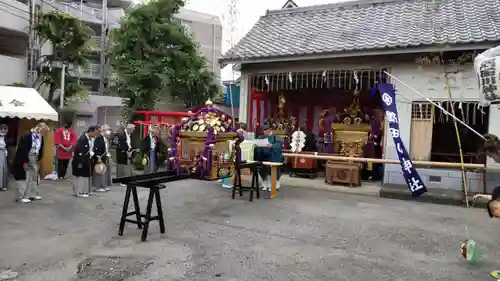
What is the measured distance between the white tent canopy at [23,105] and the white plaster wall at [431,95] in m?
9.37

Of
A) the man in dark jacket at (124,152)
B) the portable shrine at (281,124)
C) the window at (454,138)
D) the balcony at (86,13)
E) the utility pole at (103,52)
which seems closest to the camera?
the man in dark jacket at (124,152)

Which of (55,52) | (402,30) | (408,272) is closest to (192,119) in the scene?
(408,272)

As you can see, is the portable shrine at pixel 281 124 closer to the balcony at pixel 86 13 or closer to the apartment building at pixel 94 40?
the apartment building at pixel 94 40

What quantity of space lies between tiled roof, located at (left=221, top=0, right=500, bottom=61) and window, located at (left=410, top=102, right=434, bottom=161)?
5.59 ft

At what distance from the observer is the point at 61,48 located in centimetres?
1819

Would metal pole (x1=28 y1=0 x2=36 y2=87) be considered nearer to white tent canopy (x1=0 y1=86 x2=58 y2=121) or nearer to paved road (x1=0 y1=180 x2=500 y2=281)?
white tent canopy (x1=0 y1=86 x2=58 y2=121)

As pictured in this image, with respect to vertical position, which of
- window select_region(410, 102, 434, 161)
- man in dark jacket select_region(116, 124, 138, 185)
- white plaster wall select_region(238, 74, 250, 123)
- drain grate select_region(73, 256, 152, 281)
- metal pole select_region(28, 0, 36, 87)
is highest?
metal pole select_region(28, 0, 36, 87)

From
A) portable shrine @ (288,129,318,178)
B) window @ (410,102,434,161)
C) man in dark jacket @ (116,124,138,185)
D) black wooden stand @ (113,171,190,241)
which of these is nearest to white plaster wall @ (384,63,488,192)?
window @ (410,102,434,161)

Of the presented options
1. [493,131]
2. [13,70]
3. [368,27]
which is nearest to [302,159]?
[368,27]

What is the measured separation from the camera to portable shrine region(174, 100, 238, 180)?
6.96 meters

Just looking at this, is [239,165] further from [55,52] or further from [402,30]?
[55,52]

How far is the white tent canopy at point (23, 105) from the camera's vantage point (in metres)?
10.6

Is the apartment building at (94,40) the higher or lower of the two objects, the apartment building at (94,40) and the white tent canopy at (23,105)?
the higher

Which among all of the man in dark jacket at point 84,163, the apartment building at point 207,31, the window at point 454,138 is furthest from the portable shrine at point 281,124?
the apartment building at point 207,31
